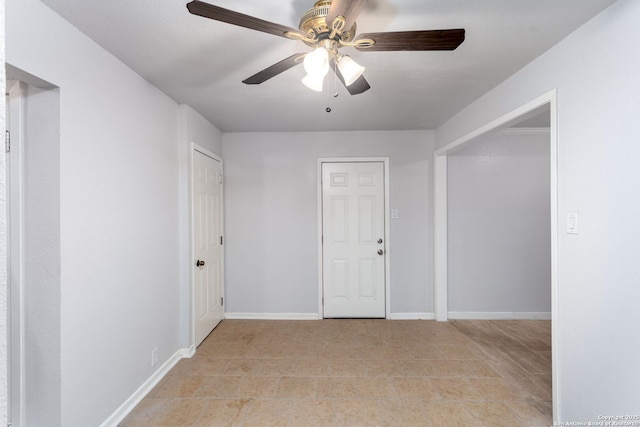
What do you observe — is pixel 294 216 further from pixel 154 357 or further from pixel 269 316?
pixel 154 357

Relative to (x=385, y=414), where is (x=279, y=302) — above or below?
above

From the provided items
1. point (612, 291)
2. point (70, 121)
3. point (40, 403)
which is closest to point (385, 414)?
point (612, 291)

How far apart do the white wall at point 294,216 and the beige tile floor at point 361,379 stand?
1.48ft

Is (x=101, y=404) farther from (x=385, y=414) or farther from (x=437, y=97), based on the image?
(x=437, y=97)

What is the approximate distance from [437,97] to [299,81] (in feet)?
4.03

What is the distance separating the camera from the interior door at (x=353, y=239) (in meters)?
3.71

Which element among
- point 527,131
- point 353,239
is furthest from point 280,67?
point 527,131

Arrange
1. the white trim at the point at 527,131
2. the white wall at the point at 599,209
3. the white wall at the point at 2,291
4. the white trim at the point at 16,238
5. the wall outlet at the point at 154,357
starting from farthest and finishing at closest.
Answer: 1. the white trim at the point at 527,131
2. the wall outlet at the point at 154,357
3. the white trim at the point at 16,238
4. the white wall at the point at 599,209
5. the white wall at the point at 2,291

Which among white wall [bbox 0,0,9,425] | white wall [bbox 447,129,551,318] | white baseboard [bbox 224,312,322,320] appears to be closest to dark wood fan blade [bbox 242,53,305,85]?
white wall [bbox 0,0,9,425]

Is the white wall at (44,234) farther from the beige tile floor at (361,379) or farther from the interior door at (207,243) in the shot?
the interior door at (207,243)

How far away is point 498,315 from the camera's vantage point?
3.62m

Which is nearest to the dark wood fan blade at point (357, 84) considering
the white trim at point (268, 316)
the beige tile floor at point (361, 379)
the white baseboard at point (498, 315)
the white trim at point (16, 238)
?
the white trim at point (16, 238)

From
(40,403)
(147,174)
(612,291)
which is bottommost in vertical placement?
(40,403)

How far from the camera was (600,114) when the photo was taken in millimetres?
1534
